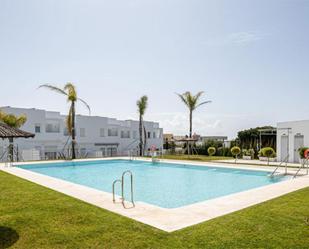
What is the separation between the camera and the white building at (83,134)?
29.2 metres

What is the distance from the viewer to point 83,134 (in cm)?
3347

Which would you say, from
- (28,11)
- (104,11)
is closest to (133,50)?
(104,11)

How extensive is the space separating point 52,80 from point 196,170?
1373 cm

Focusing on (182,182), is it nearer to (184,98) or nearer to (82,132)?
(184,98)

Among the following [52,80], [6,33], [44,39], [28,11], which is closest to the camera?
[28,11]

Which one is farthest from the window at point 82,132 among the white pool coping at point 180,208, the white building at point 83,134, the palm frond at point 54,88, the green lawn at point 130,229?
the green lawn at point 130,229

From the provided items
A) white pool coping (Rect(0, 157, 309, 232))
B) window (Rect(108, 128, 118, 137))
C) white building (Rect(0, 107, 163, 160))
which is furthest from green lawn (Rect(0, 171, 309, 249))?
window (Rect(108, 128, 118, 137))

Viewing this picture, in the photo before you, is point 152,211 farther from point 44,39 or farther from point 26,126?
point 26,126

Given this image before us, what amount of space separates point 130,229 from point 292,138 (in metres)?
17.8

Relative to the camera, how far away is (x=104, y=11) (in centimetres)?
1404

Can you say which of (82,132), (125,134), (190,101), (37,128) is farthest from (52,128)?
(190,101)

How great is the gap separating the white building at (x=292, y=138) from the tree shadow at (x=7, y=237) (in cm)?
1877

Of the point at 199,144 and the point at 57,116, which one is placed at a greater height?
the point at 57,116

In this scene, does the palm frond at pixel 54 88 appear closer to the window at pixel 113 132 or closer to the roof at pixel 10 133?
the window at pixel 113 132
